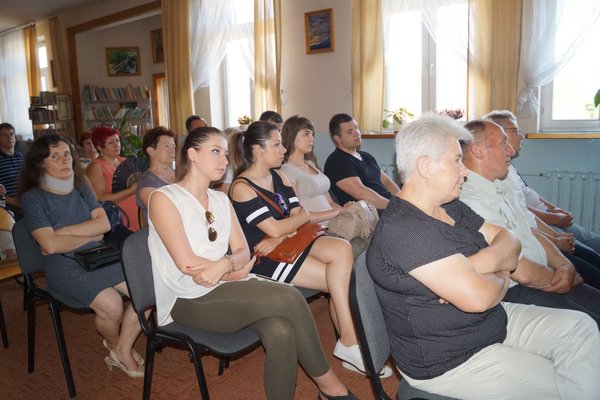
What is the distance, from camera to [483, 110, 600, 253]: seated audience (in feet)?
9.41

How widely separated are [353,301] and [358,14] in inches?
161

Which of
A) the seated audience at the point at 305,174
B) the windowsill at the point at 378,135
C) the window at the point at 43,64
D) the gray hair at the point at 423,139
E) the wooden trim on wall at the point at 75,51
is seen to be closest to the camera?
the gray hair at the point at 423,139

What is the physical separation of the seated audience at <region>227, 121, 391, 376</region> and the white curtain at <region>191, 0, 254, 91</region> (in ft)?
12.2

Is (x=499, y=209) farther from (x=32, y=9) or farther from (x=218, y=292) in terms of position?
(x=32, y=9)

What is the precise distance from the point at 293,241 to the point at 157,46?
26.2 feet

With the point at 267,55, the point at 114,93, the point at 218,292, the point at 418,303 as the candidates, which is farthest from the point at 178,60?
the point at 418,303

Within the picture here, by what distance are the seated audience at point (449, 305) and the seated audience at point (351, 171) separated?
182cm

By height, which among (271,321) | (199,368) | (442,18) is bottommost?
(199,368)

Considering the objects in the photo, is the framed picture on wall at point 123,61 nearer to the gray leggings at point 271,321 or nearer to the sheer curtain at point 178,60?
the sheer curtain at point 178,60

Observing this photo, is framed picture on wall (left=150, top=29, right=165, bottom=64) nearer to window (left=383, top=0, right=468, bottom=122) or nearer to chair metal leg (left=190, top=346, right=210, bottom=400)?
window (left=383, top=0, right=468, bottom=122)

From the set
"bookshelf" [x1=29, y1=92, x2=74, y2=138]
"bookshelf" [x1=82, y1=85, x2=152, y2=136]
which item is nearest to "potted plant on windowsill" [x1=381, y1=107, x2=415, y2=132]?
"bookshelf" [x1=82, y1=85, x2=152, y2=136]

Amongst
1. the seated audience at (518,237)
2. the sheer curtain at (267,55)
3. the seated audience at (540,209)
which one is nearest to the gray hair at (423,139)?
the seated audience at (518,237)

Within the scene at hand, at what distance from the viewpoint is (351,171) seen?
132 inches

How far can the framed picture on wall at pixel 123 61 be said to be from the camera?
919cm
